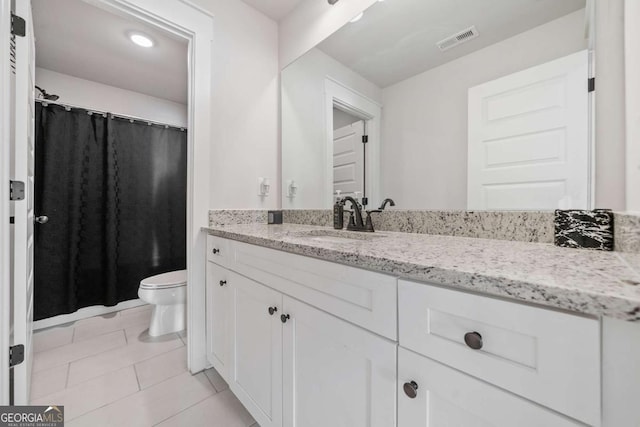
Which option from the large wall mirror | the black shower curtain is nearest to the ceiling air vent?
the large wall mirror

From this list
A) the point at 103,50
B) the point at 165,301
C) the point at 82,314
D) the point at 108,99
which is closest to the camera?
the point at 165,301

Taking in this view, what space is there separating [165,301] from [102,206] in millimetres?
1217

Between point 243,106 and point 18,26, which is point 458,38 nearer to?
point 243,106

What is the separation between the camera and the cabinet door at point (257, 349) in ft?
3.10

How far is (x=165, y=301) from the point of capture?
6.40 feet

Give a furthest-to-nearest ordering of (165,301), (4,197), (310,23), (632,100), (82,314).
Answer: (82,314), (165,301), (310,23), (4,197), (632,100)

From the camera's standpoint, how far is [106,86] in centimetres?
264

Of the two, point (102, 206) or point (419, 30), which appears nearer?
point (419, 30)

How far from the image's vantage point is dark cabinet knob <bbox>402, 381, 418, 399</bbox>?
0.54 m

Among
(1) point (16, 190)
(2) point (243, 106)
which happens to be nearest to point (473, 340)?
(1) point (16, 190)

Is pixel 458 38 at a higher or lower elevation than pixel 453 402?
higher

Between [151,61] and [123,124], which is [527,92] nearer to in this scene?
[151,61]

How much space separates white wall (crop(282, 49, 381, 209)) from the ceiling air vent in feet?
1.83

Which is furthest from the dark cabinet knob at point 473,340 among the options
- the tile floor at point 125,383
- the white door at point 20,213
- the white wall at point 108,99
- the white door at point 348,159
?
the white wall at point 108,99
